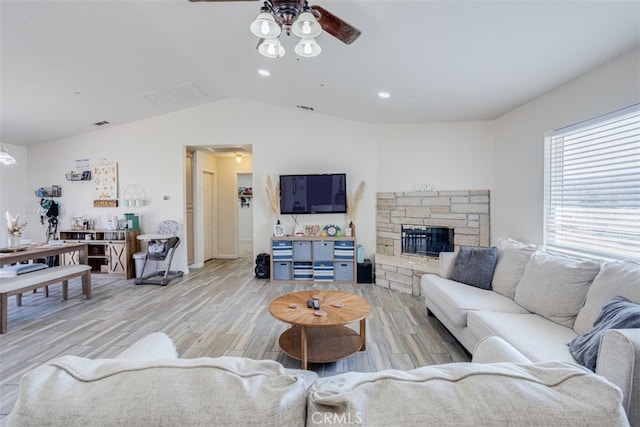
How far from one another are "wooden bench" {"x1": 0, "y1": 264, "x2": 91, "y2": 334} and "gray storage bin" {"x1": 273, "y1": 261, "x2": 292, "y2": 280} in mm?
2670

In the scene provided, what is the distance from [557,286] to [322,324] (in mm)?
1845

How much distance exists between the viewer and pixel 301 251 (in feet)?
16.2

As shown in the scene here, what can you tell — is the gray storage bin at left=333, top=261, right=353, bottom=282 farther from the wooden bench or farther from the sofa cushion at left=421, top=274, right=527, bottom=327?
the wooden bench

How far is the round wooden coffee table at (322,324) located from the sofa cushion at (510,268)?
4.61 feet

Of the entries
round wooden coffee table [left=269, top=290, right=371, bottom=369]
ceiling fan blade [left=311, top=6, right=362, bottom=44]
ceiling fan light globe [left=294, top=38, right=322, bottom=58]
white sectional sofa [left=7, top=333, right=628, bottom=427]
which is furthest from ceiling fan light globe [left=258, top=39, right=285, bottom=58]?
white sectional sofa [left=7, top=333, right=628, bottom=427]

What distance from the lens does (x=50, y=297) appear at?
4125 millimetres

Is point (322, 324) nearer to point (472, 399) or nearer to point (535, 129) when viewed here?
point (472, 399)

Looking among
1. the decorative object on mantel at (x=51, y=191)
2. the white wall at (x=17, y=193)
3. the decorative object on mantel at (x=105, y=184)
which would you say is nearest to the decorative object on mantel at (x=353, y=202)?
the decorative object on mantel at (x=105, y=184)

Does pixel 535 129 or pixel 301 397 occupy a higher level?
pixel 535 129

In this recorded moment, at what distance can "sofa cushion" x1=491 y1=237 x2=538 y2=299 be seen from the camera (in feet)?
9.00

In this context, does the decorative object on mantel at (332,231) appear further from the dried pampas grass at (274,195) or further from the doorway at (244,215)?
the doorway at (244,215)

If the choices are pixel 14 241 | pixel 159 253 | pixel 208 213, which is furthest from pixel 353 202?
pixel 14 241

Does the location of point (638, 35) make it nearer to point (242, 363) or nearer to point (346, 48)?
point (346, 48)

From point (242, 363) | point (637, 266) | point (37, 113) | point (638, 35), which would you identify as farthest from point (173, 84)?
point (637, 266)
